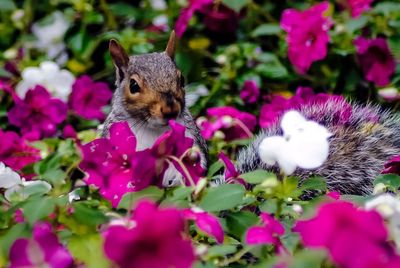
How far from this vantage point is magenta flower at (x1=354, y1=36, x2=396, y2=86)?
2789 mm

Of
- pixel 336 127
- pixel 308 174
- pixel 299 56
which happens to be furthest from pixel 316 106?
pixel 299 56

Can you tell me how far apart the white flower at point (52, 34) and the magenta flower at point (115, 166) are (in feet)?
5.76

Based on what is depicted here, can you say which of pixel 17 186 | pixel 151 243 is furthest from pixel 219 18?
pixel 151 243

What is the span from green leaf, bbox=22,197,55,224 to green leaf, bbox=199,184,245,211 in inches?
9.9

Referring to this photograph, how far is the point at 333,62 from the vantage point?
10.3 ft

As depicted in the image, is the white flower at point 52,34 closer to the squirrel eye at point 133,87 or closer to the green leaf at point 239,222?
the squirrel eye at point 133,87

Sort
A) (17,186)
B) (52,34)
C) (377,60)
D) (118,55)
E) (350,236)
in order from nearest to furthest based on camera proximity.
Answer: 1. (350,236)
2. (17,186)
3. (118,55)
4. (377,60)
5. (52,34)

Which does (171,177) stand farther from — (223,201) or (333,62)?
(333,62)

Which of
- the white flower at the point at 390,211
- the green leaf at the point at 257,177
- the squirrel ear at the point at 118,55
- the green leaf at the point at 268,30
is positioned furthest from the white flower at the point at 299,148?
the green leaf at the point at 268,30

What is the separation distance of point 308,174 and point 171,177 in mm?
353

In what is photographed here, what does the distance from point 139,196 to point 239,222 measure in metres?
0.18

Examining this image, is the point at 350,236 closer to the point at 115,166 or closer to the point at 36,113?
the point at 115,166

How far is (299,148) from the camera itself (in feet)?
4.96

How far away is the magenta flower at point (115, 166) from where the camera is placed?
64.3 inches
